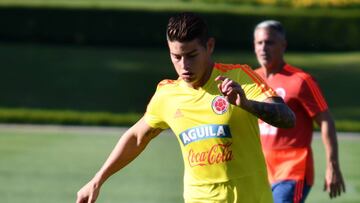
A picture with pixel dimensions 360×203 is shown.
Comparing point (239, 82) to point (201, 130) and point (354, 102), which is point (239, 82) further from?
point (354, 102)

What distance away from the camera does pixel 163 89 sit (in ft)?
24.9

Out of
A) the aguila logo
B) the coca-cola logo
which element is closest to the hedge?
the coca-cola logo

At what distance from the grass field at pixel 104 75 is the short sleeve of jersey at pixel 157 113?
15118 mm

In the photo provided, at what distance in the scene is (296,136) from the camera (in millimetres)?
9914

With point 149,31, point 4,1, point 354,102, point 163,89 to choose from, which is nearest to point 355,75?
point 354,102

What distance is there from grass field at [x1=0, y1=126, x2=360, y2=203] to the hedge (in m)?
14.8

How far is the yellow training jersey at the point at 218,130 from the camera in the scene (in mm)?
7156

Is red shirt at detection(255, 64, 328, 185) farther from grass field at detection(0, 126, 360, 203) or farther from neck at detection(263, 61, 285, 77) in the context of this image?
grass field at detection(0, 126, 360, 203)

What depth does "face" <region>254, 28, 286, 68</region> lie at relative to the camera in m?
10.1

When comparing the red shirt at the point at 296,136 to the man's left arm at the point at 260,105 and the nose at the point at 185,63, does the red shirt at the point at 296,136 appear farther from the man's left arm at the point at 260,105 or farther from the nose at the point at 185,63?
the nose at the point at 185,63

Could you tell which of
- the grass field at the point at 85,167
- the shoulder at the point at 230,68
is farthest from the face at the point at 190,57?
the grass field at the point at 85,167

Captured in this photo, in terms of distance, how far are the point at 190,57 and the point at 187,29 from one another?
18 centimetres

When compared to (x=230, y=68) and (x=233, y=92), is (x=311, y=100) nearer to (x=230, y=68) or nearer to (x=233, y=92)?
(x=230, y=68)

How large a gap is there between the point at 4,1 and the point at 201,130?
33058 mm
